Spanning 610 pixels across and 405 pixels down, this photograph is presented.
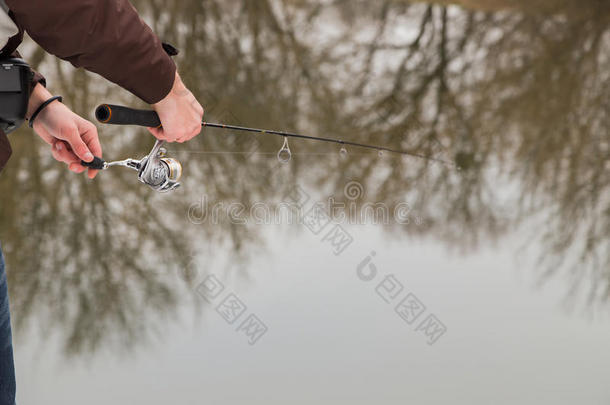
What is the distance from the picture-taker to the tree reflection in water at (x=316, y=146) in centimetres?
296

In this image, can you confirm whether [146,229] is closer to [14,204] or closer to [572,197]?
[14,204]

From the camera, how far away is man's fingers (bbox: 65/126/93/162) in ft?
2.88

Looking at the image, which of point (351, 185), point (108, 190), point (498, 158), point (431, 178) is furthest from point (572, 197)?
point (108, 190)

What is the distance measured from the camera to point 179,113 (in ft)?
2.52

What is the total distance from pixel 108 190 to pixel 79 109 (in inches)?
17.7

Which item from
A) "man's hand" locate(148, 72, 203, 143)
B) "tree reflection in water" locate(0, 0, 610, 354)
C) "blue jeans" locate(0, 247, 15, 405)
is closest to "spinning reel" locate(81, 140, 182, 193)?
"man's hand" locate(148, 72, 203, 143)

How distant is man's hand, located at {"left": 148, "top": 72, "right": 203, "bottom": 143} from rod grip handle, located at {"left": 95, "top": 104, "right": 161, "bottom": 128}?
0.02 metres

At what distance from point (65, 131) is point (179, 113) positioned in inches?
8.8

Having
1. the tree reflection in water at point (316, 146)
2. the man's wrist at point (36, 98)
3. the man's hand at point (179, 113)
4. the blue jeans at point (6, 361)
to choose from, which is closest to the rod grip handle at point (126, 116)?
the man's hand at point (179, 113)

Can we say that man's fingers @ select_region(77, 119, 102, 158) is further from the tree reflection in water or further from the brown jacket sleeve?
the tree reflection in water

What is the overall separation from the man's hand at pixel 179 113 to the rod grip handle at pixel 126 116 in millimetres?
24

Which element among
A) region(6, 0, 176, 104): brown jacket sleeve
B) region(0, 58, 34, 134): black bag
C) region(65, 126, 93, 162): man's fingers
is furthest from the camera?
region(65, 126, 93, 162): man's fingers

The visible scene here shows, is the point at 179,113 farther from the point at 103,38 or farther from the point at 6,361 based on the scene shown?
the point at 6,361

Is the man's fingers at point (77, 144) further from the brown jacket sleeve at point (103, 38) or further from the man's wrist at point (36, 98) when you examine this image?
the brown jacket sleeve at point (103, 38)
